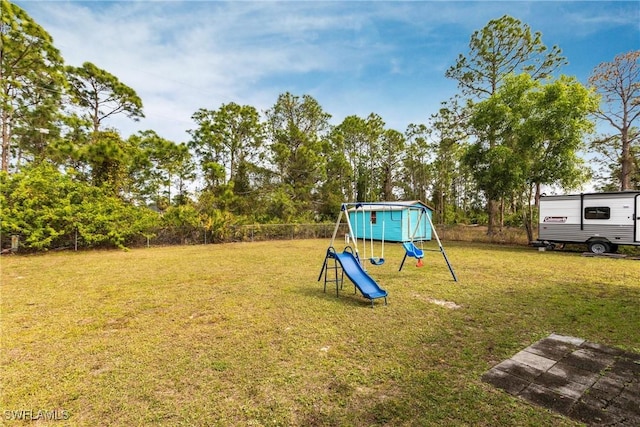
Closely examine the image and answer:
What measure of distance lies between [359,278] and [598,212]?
10.9 m

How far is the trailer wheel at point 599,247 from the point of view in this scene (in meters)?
10.4

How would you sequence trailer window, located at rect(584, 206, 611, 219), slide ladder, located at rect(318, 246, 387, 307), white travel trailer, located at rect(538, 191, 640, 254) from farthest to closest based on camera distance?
trailer window, located at rect(584, 206, 611, 219), white travel trailer, located at rect(538, 191, 640, 254), slide ladder, located at rect(318, 246, 387, 307)

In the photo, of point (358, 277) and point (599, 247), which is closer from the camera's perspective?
point (358, 277)

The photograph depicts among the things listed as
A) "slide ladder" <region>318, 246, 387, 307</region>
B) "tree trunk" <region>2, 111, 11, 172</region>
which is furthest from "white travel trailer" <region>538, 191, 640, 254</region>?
"tree trunk" <region>2, 111, 11, 172</region>

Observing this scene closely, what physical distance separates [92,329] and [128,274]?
4012mm

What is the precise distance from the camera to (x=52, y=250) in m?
11.1

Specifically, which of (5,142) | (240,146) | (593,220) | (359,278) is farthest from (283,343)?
(240,146)

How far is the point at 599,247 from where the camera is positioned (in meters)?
10.6

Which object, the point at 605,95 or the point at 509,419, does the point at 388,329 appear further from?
the point at 605,95

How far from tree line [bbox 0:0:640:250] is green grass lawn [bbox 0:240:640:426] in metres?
5.69

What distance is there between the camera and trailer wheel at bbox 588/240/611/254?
34.2 ft

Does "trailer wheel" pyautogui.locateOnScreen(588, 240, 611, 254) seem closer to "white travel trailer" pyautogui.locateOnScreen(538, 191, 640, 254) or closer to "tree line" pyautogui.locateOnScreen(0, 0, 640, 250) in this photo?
"white travel trailer" pyautogui.locateOnScreen(538, 191, 640, 254)

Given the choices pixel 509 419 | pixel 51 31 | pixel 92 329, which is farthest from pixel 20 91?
pixel 509 419

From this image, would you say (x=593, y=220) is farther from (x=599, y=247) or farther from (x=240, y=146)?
(x=240, y=146)
